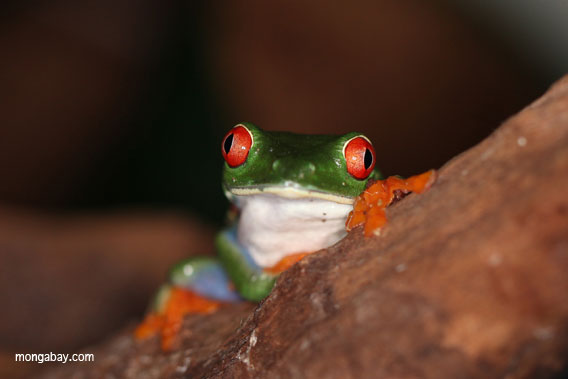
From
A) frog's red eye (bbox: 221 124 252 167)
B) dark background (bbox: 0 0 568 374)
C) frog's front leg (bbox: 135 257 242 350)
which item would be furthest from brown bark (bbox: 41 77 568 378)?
dark background (bbox: 0 0 568 374)

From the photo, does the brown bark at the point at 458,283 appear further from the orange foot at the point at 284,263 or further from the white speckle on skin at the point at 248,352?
the orange foot at the point at 284,263

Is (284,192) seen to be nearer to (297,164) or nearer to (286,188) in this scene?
(286,188)

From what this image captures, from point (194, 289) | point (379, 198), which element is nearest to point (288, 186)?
point (379, 198)

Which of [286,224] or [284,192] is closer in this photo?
[284,192]

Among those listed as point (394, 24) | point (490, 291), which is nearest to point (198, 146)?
point (394, 24)

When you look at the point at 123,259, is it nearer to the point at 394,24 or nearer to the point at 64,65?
the point at 64,65

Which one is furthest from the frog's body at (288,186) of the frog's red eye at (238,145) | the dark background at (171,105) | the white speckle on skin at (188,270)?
the dark background at (171,105)

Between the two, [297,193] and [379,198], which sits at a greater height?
[297,193]

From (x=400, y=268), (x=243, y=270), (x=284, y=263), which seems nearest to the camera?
(x=400, y=268)
